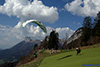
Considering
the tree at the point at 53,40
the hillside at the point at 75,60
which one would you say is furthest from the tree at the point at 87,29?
the hillside at the point at 75,60

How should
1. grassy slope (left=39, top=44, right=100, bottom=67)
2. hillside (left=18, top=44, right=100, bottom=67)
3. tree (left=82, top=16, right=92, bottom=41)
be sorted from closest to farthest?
grassy slope (left=39, top=44, right=100, bottom=67)
hillside (left=18, top=44, right=100, bottom=67)
tree (left=82, top=16, right=92, bottom=41)

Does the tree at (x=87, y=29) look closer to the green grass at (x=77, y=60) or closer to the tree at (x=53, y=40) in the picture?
the tree at (x=53, y=40)

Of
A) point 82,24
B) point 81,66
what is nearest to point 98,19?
point 82,24

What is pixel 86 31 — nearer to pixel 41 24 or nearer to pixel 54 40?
pixel 54 40

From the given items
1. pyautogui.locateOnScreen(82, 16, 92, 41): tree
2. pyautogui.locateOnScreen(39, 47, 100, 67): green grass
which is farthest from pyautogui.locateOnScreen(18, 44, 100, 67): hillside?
pyautogui.locateOnScreen(82, 16, 92, 41): tree

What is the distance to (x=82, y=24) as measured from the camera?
209ft

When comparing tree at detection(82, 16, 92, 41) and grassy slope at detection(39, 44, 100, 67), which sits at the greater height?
tree at detection(82, 16, 92, 41)

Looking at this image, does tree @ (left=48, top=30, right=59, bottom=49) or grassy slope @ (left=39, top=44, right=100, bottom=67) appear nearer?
grassy slope @ (left=39, top=44, right=100, bottom=67)

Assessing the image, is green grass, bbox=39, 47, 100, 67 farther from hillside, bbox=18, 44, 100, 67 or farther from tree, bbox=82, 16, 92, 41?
tree, bbox=82, 16, 92, 41

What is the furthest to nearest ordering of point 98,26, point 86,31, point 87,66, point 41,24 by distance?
point 86,31 → point 98,26 → point 41,24 → point 87,66

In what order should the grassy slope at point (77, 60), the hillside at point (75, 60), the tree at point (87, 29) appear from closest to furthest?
the grassy slope at point (77, 60) < the hillside at point (75, 60) < the tree at point (87, 29)

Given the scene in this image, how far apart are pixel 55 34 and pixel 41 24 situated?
52171 mm

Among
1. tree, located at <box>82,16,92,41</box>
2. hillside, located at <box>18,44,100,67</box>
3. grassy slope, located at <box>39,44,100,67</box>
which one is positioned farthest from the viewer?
tree, located at <box>82,16,92,41</box>

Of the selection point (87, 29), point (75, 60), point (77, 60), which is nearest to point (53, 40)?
point (87, 29)
